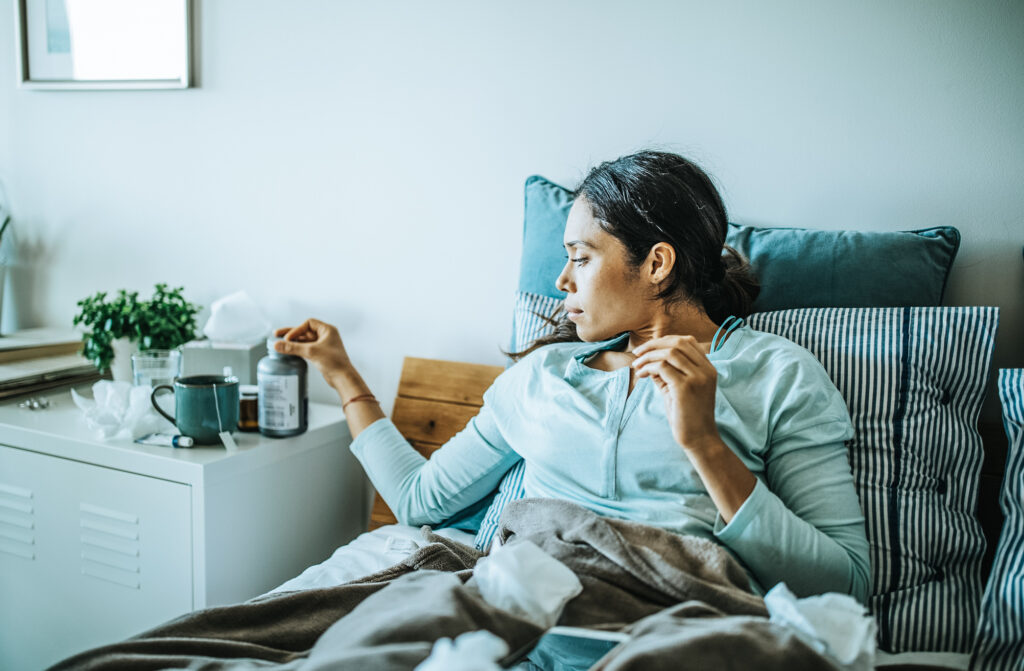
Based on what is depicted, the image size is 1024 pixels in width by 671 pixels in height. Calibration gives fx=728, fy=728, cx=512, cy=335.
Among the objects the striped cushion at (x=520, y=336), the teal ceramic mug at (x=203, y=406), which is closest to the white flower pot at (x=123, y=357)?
the teal ceramic mug at (x=203, y=406)

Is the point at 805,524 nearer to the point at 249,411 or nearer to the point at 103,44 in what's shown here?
the point at 249,411

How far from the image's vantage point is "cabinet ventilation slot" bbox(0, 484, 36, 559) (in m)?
1.46

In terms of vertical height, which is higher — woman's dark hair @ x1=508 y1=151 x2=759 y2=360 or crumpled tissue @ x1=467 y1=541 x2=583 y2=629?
woman's dark hair @ x1=508 y1=151 x2=759 y2=360

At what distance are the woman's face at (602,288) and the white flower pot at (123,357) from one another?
1.11 m

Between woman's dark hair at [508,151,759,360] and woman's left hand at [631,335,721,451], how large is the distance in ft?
0.71

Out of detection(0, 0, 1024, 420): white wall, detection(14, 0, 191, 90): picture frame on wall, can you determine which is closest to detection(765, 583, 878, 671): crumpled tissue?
detection(0, 0, 1024, 420): white wall

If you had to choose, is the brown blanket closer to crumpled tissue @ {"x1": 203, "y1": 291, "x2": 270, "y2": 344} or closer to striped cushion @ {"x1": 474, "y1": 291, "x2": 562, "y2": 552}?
striped cushion @ {"x1": 474, "y1": 291, "x2": 562, "y2": 552}

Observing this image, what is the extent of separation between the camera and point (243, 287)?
6.19ft

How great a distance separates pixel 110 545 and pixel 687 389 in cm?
113

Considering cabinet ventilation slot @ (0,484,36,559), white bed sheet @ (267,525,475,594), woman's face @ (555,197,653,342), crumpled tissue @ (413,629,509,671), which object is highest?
woman's face @ (555,197,653,342)

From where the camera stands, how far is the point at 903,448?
1.08 meters

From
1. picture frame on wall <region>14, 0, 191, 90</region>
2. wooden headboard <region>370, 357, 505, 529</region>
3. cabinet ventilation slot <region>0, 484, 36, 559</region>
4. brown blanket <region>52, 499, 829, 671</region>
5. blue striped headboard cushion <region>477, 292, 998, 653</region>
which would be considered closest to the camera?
brown blanket <region>52, 499, 829, 671</region>

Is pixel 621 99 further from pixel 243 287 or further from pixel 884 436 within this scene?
pixel 243 287

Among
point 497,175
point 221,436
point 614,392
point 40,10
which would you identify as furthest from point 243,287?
point 614,392
